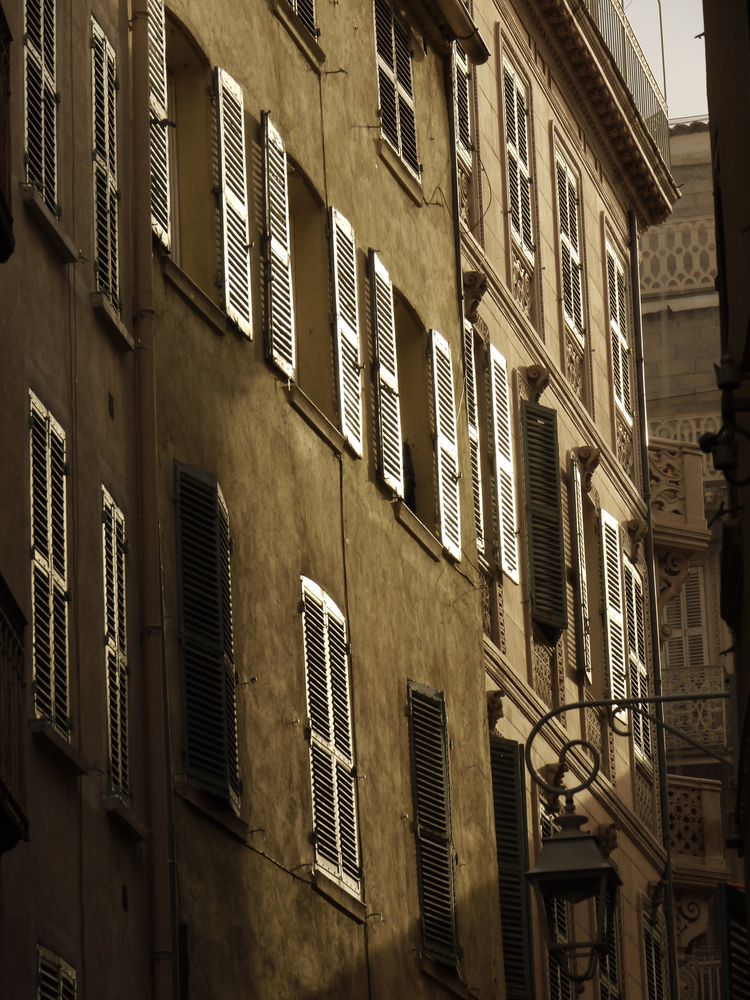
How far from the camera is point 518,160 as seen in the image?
110 feet

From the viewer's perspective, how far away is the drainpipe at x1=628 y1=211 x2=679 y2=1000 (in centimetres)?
3556

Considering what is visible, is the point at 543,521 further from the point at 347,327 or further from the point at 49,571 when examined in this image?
the point at 49,571

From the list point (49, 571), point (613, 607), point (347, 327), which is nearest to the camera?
point (49, 571)

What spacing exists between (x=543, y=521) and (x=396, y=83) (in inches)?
212

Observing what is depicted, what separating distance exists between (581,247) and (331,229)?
1117cm

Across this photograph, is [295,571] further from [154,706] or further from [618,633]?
[618,633]

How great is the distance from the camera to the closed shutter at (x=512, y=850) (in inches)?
1147

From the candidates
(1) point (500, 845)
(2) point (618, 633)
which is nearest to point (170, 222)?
(1) point (500, 845)

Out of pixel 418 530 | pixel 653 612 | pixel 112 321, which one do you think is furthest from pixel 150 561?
pixel 653 612

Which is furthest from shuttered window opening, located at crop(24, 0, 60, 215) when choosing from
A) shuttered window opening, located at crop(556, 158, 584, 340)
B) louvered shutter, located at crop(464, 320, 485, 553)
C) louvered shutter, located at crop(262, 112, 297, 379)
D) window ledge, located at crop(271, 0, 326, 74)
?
shuttered window opening, located at crop(556, 158, 584, 340)

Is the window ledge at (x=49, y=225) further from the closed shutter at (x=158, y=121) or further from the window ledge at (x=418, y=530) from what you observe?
the window ledge at (x=418, y=530)

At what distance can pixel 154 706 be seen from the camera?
19.2m

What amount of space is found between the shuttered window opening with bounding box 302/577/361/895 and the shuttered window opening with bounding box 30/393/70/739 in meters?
5.49

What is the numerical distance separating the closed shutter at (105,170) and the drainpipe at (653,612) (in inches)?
637
